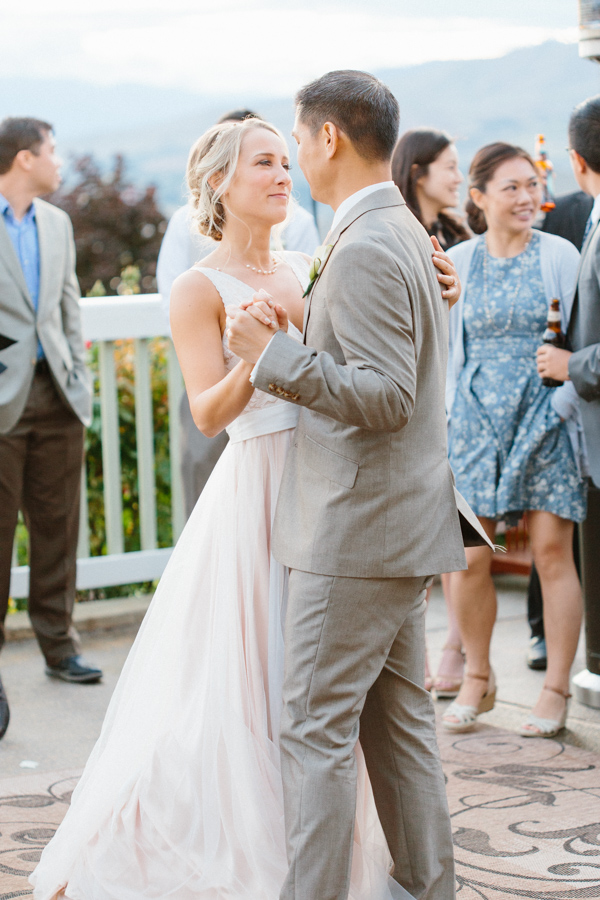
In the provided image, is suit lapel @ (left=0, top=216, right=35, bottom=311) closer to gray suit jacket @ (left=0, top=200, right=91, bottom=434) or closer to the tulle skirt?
gray suit jacket @ (left=0, top=200, right=91, bottom=434)

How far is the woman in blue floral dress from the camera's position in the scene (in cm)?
359

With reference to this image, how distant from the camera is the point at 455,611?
3736 mm

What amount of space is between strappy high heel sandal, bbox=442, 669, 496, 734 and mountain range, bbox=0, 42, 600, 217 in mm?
6652

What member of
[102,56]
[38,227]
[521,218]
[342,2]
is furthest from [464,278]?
[102,56]

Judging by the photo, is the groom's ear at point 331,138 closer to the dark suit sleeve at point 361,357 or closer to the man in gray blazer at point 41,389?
the dark suit sleeve at point 361,357

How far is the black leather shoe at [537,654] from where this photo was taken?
4410 mm

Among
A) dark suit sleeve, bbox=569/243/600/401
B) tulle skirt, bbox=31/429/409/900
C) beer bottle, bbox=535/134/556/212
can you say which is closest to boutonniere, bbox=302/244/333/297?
tulle skirt, bbox=31/429/409/900

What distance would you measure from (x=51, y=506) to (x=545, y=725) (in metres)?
2.23

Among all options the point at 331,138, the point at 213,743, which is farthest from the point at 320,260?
the point at 213,743

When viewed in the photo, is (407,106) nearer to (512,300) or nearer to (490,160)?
(490,160)

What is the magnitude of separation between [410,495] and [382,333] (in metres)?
0.35

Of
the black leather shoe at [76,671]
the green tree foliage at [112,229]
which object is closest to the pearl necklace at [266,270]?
the black leather shoe at [76,671]

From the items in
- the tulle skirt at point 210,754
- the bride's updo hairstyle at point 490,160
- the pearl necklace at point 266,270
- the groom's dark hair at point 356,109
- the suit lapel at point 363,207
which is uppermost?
the bride's updo hairstyle at point 490,160

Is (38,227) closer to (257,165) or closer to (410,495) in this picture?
(257,165)
